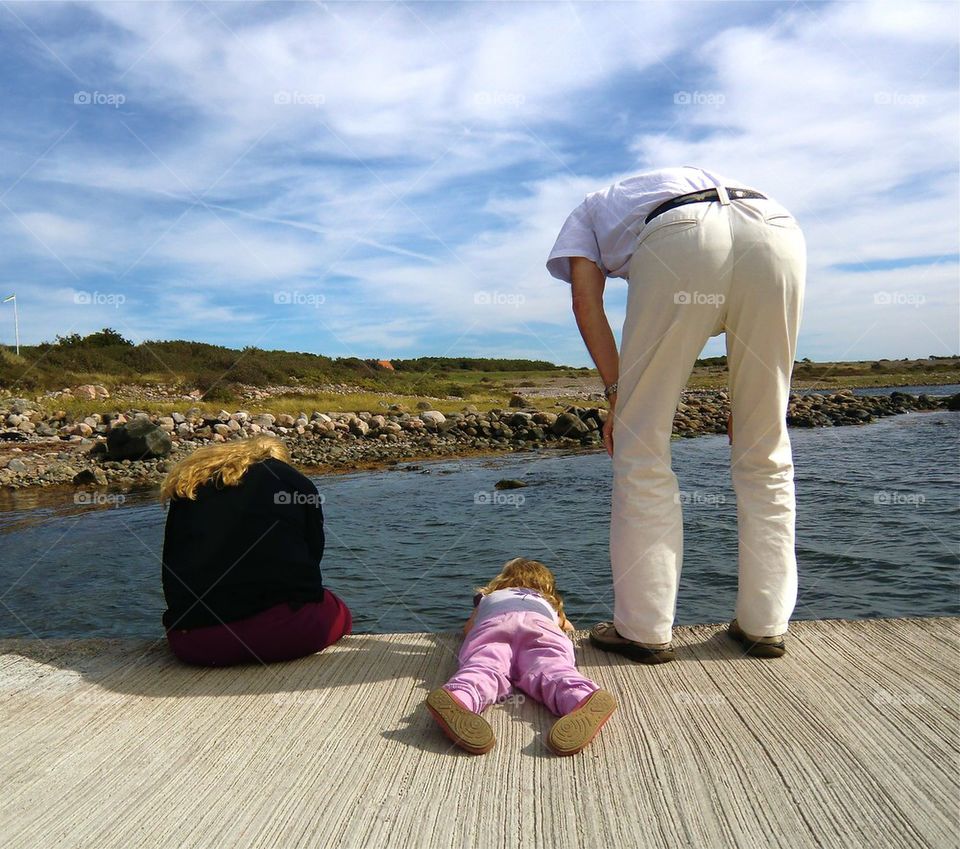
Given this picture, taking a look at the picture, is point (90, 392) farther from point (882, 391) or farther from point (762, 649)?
point (882, 391)

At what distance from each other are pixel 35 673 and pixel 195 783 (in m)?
1.36

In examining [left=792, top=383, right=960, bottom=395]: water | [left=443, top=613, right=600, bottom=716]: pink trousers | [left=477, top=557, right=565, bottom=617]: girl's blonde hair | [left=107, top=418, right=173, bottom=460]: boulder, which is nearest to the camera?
[left=443, top=613, right=600, bottom=716]: pink trousers

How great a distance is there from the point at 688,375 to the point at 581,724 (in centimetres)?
128

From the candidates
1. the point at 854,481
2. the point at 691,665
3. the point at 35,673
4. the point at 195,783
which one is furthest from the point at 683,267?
the point at 854,481

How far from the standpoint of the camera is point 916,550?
25.1ft

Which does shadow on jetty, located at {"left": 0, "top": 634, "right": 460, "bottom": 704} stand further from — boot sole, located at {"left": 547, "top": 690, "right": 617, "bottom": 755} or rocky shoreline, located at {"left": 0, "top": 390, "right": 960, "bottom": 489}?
rocky shoreline, located at {"left": 0, "top": 390, "right": 960, "bottom": 489}

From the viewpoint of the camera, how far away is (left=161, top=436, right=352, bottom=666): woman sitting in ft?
10.3

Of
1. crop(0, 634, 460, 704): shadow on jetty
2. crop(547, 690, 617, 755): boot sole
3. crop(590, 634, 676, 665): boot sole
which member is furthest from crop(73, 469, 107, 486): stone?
crop(547, 690, 617, 755): boot sole

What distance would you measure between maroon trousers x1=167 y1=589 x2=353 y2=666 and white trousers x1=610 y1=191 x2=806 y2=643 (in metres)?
1.25

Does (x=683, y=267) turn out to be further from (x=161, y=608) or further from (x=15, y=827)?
(x=161, y=608)

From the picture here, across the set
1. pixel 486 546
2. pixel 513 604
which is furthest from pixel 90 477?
pixel 513 604

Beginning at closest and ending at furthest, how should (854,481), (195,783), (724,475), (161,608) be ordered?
(195,783) → (161,608) → (854,481) → (724,475)

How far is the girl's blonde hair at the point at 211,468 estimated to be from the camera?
3170 mm

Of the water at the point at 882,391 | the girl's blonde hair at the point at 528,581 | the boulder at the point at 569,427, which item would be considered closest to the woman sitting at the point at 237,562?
the girl's blonde hair at the point at 528,581
